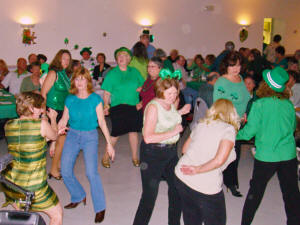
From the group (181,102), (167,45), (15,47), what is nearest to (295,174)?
(181,102)

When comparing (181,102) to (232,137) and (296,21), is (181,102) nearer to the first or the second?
(232,137)

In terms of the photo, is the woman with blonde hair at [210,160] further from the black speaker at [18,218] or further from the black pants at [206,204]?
the black speaker at [18,218]

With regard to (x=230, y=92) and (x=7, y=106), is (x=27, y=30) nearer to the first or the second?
(x=7, y=106)

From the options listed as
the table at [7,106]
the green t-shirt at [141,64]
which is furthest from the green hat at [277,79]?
the table at [7,106]

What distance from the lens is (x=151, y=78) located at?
156 inches

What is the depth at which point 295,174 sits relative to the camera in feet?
8.62

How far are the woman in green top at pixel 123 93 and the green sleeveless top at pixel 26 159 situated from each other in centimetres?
180

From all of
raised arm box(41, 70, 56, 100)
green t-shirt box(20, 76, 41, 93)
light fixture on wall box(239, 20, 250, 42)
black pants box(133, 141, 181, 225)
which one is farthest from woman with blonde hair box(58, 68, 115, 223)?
light fixture on wall box(239, 20, 250, 42)

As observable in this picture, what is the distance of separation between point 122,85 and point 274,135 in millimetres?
2114

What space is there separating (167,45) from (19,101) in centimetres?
899

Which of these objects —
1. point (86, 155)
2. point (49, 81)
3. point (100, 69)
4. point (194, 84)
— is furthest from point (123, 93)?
point (100, 69)

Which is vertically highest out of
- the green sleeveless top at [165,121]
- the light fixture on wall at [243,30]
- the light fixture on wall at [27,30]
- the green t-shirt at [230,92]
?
the light fixture on wall at [243,30]

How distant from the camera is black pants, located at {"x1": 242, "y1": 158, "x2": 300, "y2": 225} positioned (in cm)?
261

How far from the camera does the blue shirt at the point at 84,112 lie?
9.93 feet
